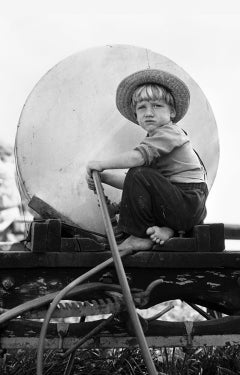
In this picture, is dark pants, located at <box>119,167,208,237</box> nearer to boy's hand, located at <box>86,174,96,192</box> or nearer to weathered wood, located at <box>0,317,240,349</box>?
boy's hand, located at <box>86,174,96,192</box>

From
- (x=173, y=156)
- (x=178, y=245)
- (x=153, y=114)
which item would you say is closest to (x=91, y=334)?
(x=178, y=245)

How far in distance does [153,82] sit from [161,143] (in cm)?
34

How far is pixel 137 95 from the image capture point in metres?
2.81

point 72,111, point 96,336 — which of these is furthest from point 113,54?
point 96,336

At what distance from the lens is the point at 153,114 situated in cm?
279

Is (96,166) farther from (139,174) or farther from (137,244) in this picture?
(137,244)

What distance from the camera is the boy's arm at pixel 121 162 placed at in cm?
256

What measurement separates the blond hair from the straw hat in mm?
18

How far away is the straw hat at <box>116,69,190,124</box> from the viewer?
2756mm

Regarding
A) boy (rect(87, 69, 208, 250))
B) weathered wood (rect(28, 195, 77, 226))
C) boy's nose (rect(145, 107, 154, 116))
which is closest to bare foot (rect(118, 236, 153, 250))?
boy (rect(87, 69, 208, 250))

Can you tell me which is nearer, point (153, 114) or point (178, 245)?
point (178, 245)

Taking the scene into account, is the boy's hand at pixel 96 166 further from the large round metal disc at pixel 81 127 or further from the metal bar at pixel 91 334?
the metal bar at pixel 91 334

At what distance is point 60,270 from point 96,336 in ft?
1.16

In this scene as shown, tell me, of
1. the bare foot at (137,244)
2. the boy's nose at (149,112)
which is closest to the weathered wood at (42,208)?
the bare foot at (137,244)
